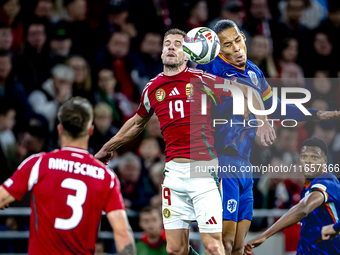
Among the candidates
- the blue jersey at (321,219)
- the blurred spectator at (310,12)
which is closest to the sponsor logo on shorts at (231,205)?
the blue jersey at (321,219)

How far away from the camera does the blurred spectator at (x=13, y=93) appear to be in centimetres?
816

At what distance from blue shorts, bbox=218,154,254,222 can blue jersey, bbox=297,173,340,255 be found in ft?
2.85

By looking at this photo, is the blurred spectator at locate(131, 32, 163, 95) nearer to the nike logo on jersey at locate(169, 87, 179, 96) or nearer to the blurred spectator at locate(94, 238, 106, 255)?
the blurred spectator at locate(94, 238, 106, 255)

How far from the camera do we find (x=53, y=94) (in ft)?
27.3

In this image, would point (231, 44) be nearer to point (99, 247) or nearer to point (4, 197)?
point (4, 197)

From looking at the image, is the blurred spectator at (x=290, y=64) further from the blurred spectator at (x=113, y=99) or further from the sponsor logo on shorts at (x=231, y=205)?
the sponsor logo on shorts at (x=231, y=205)

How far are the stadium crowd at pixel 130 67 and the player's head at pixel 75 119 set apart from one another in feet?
11.3

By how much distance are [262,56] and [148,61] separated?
2.27 metres

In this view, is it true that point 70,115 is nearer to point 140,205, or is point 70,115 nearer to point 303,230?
point 303,230

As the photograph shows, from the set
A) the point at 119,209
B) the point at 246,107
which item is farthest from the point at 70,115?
the point at 246,107

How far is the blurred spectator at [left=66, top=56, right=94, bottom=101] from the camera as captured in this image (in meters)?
8.45

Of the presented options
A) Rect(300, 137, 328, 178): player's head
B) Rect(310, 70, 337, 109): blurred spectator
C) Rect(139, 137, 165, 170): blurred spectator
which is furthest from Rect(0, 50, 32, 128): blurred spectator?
Rect(310, 70, 337, 109): blurred spectator

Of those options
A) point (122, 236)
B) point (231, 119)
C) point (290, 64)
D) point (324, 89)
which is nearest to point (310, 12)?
point (290, 64)

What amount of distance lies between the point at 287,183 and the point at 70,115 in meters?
5.26
